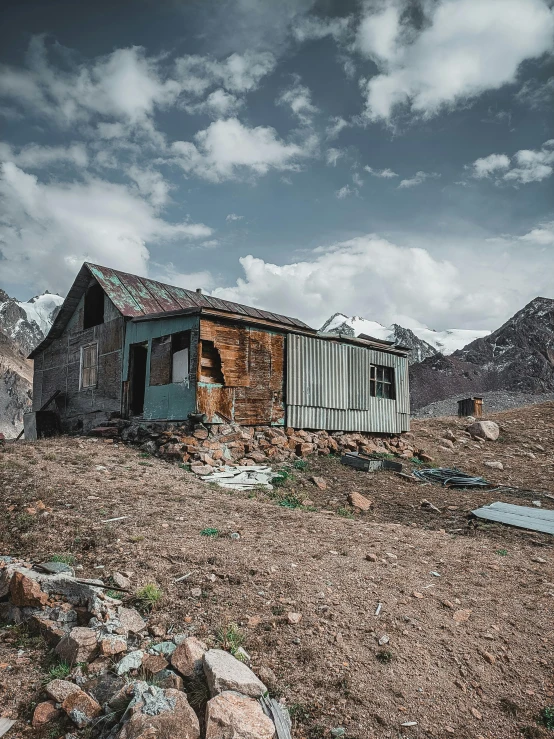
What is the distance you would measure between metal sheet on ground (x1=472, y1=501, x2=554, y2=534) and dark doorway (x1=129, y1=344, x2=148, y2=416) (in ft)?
32.2

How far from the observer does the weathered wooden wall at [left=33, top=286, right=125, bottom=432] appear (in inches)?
541

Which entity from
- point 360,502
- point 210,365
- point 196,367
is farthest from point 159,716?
point 210,365

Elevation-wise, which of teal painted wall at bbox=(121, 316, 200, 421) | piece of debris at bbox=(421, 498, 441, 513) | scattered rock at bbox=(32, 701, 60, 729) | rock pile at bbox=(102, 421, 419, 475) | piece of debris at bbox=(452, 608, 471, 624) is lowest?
scattered rock at bbox=(32, 701, 60, 729)

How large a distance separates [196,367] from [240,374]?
1.33 metres

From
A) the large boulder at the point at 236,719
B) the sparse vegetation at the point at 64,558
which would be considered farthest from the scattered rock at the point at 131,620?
the sparse vegetation at the point at 64,558

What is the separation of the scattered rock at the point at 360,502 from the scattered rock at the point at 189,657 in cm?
553

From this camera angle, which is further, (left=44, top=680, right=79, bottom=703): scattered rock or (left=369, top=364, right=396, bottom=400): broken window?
(left=369, top=364, right=396, bottom=400): broken window

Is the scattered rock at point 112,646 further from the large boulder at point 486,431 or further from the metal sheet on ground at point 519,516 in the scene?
the large boulder at point 486,431

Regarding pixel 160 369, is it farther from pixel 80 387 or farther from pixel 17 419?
pixel 17 419

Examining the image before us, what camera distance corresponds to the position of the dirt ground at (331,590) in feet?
9.02

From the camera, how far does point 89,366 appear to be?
49.5 ft

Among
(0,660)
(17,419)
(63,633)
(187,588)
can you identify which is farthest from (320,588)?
(17,419)

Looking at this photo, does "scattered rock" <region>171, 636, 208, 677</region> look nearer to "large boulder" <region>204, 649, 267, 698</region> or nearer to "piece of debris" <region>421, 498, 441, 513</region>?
"large boulder" <region>204, 649, 267, 698</region>

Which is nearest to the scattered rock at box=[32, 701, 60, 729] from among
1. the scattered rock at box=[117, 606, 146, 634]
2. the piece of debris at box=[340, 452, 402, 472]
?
the scattered rock at box=[117, 606, 146, 634]
